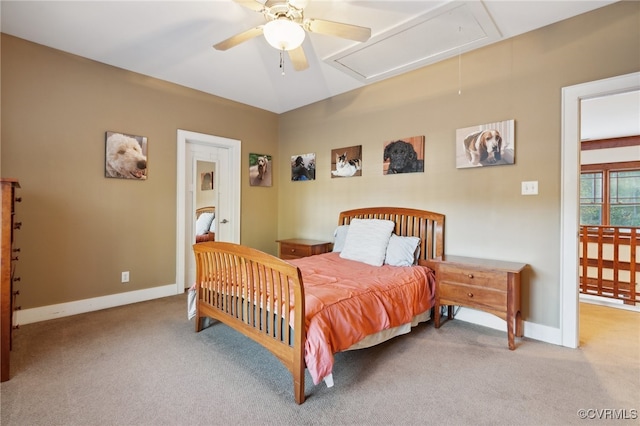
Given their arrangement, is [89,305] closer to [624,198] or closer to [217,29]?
[217,29]

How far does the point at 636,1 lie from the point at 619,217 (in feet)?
17.4

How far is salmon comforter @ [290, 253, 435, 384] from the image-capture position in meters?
1.79

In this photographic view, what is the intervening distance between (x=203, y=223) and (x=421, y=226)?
2.84 meters

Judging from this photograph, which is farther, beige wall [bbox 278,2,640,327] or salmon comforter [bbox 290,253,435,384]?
beige wall [bbox 278,2,640,327]

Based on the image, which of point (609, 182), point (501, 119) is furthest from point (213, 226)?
point (609, 182)

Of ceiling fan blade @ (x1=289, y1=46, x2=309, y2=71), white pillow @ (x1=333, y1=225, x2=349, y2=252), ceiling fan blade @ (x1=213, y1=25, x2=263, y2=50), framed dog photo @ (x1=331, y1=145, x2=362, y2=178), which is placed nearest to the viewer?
ceiling fan blade @ (x1=213, y1=25, x2=263, y2=50)

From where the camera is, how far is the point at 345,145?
13.5ft

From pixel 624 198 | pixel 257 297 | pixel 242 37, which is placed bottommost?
pixel 257 297

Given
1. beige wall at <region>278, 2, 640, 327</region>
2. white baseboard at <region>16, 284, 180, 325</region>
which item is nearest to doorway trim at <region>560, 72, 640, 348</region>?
beige wall at <region>278, 2, 640, 327</region>

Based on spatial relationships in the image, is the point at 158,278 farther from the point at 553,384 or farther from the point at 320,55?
the point at 553,384

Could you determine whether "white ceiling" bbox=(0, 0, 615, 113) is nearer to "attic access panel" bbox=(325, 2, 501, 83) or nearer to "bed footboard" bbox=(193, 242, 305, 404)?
"attic access panel" bbox=(325, 2, 501, 83)

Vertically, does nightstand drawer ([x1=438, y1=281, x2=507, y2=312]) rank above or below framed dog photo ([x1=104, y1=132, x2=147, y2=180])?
below

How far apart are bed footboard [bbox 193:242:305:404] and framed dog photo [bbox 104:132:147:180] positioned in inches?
58.2

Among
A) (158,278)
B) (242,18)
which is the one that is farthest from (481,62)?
(158,278)
